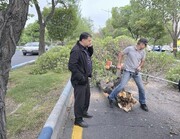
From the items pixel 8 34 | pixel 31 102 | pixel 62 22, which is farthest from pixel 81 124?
pixel 62 22

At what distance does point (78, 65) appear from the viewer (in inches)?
233

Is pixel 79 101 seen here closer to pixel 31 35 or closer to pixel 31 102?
pixel 31 102

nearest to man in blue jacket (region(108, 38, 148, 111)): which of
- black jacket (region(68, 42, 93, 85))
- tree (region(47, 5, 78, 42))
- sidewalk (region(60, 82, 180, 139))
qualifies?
sidewalk (region(60, 82, 180, 139))

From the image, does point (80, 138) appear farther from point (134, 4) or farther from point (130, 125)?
point (134, 4)

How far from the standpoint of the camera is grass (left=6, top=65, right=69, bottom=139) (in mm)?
5930

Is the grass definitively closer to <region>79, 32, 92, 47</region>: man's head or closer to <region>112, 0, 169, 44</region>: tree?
<region>79, 32, 92, 47</region>: man's head

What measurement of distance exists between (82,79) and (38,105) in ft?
7.38

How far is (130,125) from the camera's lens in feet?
20.3

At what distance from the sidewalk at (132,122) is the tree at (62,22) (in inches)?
767

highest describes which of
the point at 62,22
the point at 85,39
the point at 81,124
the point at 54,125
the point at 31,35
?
the point at 85,39

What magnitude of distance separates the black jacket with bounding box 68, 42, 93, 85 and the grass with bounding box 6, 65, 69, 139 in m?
1.05

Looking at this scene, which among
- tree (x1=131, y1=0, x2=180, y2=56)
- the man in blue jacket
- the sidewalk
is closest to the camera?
the sidewalk

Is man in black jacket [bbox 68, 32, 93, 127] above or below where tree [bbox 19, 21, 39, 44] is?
above

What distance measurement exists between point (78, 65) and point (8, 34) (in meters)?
2.25
